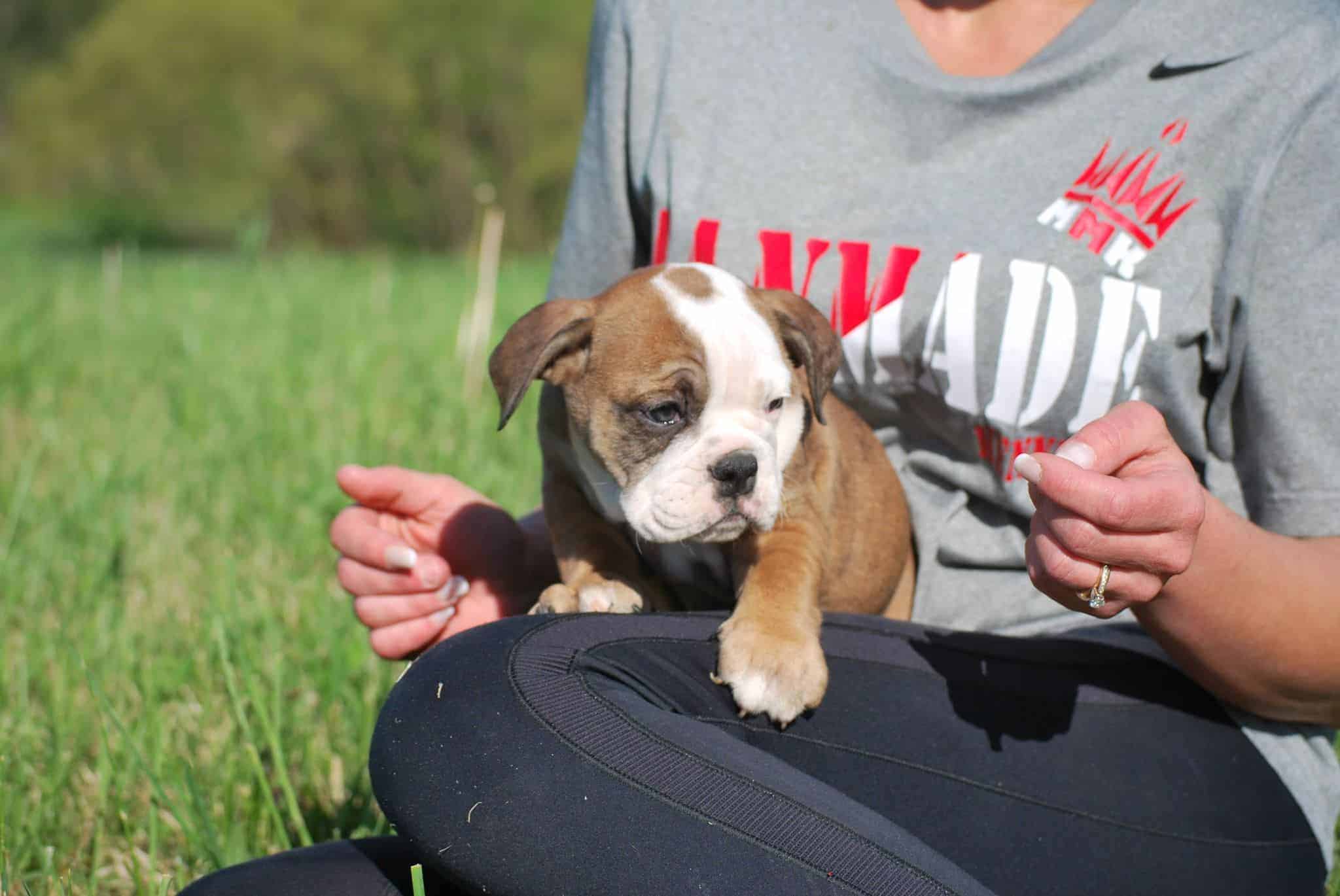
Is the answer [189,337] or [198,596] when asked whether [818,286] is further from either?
[189,337]

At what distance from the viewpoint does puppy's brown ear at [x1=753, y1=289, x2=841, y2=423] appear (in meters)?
2.71

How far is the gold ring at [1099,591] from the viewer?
1.97 metres

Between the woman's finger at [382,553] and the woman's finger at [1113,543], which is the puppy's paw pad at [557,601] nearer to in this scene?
the woman's finger at [382,553]

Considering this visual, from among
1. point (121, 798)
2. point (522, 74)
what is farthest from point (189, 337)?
point (522, 74)

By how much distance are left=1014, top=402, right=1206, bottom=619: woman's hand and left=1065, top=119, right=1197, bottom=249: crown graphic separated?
2.51 feet

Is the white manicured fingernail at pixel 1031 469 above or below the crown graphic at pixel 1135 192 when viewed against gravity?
below

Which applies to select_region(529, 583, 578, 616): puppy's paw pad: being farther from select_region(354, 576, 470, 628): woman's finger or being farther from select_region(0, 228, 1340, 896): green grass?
select_region(0, 228, 1340, 896): green grass

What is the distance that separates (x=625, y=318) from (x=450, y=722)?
104cm

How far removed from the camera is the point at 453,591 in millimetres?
2975

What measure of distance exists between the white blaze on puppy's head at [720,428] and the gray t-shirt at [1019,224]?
0.94 ft

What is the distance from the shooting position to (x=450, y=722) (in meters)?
2.09

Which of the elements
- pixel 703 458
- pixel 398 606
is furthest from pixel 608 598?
pixel 398 606

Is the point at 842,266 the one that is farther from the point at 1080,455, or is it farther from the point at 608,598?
the point at 1080,455

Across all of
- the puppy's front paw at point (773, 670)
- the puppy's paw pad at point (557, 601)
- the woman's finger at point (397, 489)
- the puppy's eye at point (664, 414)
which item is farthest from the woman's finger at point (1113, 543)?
the woman's finger at point (397, 489)
